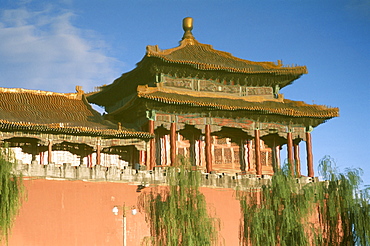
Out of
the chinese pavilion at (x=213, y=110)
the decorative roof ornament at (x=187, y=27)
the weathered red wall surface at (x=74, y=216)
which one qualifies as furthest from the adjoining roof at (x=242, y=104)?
the weathered red wall surface at (x=74, y=216)

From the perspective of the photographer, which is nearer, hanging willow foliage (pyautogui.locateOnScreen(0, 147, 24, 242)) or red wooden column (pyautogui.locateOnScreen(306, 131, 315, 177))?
hanging willow foliage (pyautogui.locateOnScreen(0, 147, 24, 242))

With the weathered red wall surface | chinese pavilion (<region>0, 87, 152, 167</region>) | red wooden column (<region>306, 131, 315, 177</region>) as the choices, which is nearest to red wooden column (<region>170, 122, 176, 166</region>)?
chinese pavilion (<region>0, 87, 152, 167</region>)

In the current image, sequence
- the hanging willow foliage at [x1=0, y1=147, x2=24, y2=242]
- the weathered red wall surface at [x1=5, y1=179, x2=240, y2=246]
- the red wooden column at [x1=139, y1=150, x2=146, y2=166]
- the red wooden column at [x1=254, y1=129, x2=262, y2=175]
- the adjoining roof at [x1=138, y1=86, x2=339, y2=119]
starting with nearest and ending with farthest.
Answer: the hanging willow foliage at [x1=0, y1=147, x2=24, y2=242]
the weathered red wall surface at [x1=5, y1=179, x2=240, y2=246]
the adjoining roof at [x1=138, y1=86, x2=339, y2=119]
the red wooden column at [x1=254, y1=129, x2=262, y2=175]
the red wooden column at [x1=139, y1=150, x2=146, y2=166]

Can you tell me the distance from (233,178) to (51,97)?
907 centimetres

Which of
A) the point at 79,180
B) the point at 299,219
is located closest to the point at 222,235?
the point at 299,219

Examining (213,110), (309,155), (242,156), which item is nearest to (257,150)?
(242,156)

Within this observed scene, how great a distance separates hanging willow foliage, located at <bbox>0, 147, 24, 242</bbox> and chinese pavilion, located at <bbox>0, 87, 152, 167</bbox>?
386cm

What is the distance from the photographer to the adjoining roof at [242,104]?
23.0 metres

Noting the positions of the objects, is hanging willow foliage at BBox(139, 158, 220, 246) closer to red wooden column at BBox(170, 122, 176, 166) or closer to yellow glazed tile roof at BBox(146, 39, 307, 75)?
red wooden column at BBox(170, 122, 176, 166)

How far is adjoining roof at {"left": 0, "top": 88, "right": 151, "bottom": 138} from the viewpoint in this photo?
21.7m

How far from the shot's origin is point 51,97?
25.7 meters

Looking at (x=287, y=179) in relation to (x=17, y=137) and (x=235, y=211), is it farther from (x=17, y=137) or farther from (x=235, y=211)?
(x=17, y=137)

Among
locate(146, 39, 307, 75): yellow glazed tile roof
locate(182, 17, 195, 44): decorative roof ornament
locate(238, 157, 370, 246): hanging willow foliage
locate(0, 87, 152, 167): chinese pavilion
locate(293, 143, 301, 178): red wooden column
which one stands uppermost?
locate(182, 17, 195, 44): decorative roof ornament

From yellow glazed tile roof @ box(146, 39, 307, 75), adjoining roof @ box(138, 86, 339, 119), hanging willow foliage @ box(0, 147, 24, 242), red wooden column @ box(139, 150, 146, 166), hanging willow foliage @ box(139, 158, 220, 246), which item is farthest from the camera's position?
red wooden column @ box(139, 150, 146, 166)
